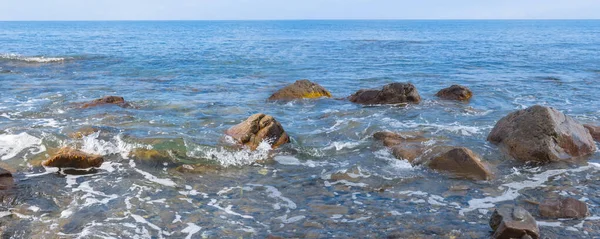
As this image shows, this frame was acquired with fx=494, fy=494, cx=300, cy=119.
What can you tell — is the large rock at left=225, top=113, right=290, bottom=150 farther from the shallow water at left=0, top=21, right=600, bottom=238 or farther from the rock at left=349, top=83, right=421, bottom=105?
the rock at left=349, top=83, right=421, bottom=105

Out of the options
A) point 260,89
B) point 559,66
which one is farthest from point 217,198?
point 559,66

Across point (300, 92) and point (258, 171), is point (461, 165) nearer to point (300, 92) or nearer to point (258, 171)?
point (258, 171)

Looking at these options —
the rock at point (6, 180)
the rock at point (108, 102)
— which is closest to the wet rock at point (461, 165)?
the rock at point (6, 180)

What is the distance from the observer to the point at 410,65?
32.5 m

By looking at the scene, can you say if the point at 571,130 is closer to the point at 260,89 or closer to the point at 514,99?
the point at 514,99

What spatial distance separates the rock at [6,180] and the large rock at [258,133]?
16.5 feet

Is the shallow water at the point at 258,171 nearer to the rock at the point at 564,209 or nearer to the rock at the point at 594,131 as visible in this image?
the rock at the point at 564,209

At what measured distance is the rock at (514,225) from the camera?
715 cm

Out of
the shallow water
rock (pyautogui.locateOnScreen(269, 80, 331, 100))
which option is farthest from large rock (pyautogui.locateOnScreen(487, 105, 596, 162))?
rock (pyautogui.locateOnScreen(269, 80, 331, 100))

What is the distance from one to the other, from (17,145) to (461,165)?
10.7 meters

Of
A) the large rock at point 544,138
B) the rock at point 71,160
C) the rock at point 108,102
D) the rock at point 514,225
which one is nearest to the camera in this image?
the rock at point 514,225

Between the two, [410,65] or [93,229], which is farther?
[410,65]

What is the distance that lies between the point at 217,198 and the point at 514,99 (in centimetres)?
1500

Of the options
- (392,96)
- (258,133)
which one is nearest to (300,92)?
(392,96)
